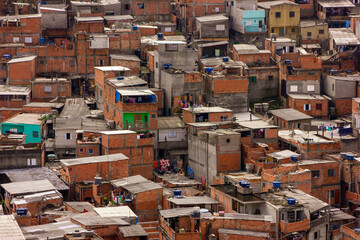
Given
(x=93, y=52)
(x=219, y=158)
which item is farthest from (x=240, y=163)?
(x=93, y=52)

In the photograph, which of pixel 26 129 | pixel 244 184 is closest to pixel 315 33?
pixel 26 129

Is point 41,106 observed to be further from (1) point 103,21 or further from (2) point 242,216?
(2) point 242,216

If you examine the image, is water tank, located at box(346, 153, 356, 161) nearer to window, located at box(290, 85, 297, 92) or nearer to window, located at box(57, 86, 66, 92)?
window, located at box(290, 85, 297, 92)

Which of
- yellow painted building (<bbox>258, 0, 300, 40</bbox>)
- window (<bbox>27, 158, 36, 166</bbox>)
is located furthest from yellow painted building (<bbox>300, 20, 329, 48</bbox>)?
window (<bbox>27, 158, 36, 166</bbox>)

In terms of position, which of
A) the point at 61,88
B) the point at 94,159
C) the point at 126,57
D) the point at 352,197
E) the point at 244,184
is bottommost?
the point at 352,197

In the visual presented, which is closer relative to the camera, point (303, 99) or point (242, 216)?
point (242, 216)

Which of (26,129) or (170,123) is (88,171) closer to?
(26,129)

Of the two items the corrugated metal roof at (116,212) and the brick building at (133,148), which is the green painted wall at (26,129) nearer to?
the brick building at (133,148)
